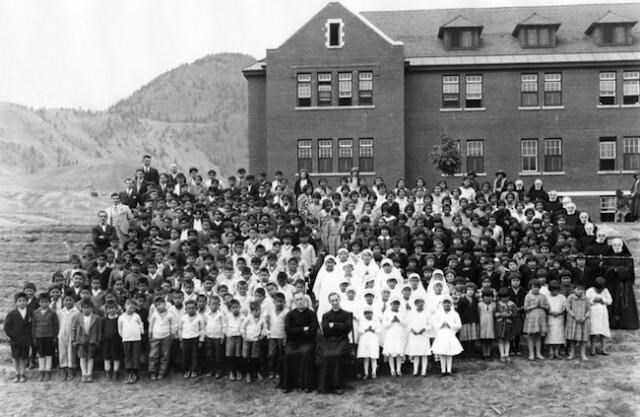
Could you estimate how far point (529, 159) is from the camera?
3278cm

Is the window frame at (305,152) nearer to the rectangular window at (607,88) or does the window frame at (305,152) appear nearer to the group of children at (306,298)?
the rectangular window at (607,88)

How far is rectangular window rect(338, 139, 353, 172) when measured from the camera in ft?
106

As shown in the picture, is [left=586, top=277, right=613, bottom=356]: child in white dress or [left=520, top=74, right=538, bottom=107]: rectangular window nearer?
[left=586, top=277, right=613, bottom=356]: child in white dress

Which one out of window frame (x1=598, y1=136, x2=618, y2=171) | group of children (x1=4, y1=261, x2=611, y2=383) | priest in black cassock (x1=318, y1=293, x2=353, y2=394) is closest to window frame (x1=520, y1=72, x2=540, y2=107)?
window frame (x1=598, y1=136, x2=618, y2=171)

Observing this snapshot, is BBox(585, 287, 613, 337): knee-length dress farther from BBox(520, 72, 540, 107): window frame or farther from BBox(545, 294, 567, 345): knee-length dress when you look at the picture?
BBox(520, 72, 540, 107): window frame

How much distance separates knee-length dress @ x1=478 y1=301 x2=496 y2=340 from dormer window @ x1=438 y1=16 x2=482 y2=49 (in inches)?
889

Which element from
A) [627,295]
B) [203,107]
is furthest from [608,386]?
[203,107]

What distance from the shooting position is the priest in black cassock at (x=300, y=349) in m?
12.4

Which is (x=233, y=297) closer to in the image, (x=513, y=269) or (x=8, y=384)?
(x=8, y=384)

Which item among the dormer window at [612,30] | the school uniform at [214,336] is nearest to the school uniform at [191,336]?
the school uniform at [214,336]

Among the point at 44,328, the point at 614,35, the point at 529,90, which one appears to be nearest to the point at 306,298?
the point at 44,328

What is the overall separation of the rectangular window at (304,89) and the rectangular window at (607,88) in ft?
44.0

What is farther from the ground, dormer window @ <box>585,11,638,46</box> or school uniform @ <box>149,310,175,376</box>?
dormer window @ <box>585,11,638,46</box>

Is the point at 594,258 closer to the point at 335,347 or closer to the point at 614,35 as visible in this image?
the point at 335,347
